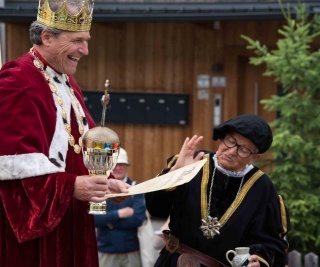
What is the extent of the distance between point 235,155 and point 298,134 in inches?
171

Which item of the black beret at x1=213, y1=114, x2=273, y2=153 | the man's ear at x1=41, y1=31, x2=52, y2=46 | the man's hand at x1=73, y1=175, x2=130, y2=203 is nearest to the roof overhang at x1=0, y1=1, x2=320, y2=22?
the black beret at x1=213, y1=114, x2=273, y2=153

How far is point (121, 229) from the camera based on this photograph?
30.2ft

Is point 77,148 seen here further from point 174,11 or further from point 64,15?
point 174,11

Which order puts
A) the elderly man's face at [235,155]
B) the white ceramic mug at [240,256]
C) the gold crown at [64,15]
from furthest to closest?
the elderly man's face at [235,155] → the white ceramic mug at [240,256] → the gold crown at [64,15]

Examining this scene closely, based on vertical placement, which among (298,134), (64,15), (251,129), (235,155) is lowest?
(298,134)

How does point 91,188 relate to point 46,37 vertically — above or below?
below

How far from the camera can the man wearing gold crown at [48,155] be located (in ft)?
15.1

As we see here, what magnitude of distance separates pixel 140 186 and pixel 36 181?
0.55 meters

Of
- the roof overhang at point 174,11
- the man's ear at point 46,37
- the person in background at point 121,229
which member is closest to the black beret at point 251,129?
the man's ear at point 46,37

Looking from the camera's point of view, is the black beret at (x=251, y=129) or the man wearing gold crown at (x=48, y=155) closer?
the man wearing gold crown at (x=48, y=155)

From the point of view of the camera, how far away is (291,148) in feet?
31.0

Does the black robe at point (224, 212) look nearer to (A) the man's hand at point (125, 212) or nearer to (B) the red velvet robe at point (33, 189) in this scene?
(B) the red velvet robe at point (33, 189)

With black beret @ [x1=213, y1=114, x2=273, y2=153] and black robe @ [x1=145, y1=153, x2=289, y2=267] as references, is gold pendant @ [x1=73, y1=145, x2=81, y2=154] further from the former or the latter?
black beret @ [x1=213, y1=114, x2=273, y2=153]

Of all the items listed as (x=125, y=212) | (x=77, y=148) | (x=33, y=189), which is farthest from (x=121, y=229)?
(x=33, y=189)
